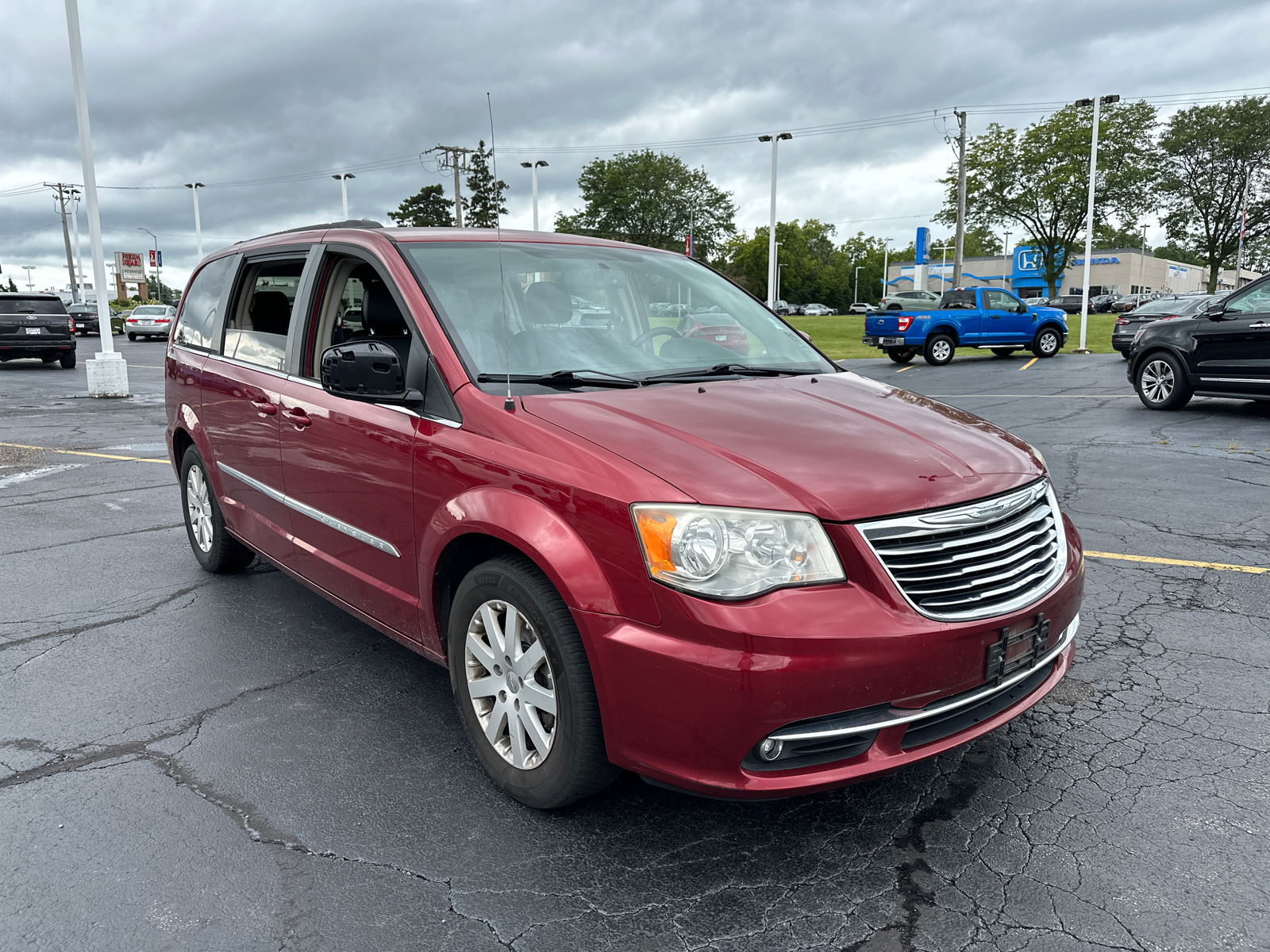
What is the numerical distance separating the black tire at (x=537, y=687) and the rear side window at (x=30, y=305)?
82.1 feet

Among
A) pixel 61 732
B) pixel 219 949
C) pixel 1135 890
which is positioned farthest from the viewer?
pixel 61 732

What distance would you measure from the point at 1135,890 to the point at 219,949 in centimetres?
238

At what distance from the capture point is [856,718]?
2342mm

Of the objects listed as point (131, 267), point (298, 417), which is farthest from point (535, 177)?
point (131, 267)

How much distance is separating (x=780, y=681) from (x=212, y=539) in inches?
160

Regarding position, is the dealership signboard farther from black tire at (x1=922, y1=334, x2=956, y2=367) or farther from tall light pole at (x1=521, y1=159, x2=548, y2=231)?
black tire at (x1=922, y1=334, x2=956, y2=367)

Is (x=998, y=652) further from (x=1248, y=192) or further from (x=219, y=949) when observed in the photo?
(x=1248, y=192)

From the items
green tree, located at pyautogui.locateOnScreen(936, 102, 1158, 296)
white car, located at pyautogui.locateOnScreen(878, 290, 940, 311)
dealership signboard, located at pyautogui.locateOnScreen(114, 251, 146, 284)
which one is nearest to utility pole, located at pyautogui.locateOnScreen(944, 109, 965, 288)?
green tree, located at pyautogui.locateOnScreen(936, 102, 1158, 296)

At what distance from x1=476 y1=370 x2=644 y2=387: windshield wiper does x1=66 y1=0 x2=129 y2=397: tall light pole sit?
604 inches

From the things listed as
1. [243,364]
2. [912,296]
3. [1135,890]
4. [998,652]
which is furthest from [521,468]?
[912,296]

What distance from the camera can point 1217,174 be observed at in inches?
2188

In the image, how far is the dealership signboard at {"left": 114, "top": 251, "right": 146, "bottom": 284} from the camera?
9381cm

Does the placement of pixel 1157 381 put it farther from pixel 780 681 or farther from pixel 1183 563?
pixel 780 681

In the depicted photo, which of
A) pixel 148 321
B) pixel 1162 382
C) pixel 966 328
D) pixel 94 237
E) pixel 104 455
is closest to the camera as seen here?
pixel 104 455
